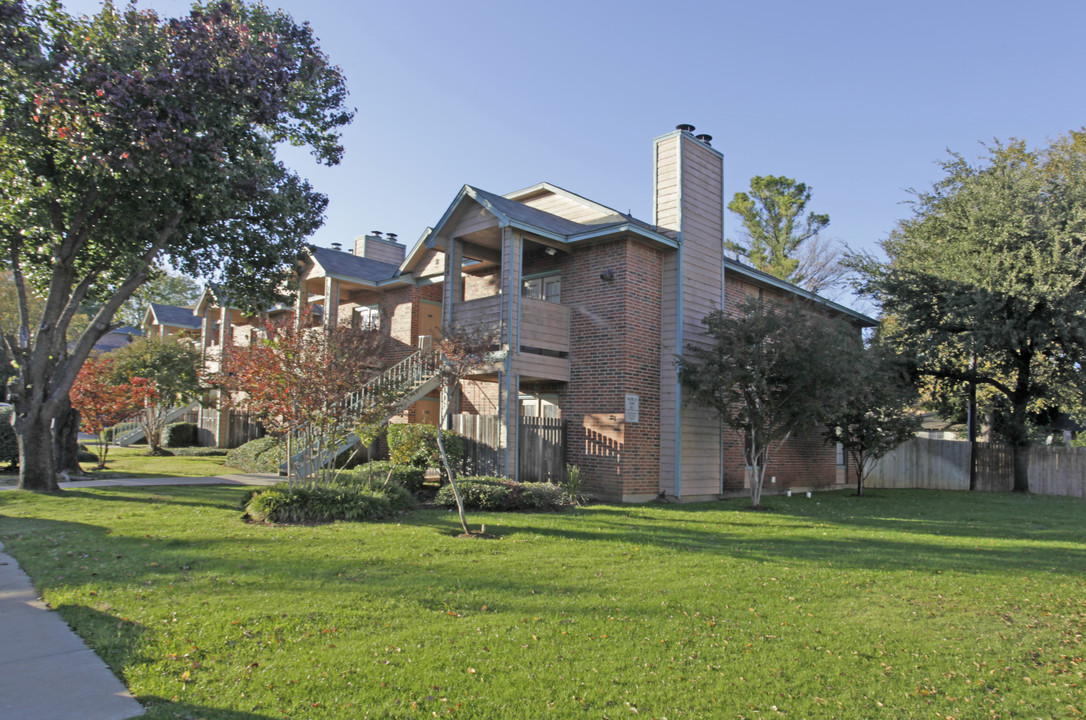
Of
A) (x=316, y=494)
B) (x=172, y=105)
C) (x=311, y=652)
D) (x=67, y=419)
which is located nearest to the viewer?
(x=311, y=652)

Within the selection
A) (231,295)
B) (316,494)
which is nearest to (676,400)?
(316,494)

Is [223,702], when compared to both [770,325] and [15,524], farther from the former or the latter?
[770,325]

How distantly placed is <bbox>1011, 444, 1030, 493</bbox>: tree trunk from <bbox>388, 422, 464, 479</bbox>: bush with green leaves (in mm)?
18736

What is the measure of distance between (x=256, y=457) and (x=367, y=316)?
5.78 meters

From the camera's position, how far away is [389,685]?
435 centimetres

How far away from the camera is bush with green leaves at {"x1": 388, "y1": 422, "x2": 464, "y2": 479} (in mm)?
15047

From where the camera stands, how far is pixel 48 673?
14.4ft

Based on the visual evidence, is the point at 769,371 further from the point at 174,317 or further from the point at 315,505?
the point at 174,317

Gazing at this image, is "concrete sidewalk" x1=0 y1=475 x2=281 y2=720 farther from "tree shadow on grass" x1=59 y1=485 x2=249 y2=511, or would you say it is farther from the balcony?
the balcony

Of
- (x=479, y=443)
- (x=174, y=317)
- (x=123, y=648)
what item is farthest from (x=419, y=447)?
(x=174, y=317)

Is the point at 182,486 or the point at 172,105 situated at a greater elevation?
A: the point at 172,105

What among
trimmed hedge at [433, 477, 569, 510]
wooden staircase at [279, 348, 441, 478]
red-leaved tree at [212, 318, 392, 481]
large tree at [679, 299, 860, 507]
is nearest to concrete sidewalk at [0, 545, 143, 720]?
red-leaved tree at [212, 318, 392, 481]

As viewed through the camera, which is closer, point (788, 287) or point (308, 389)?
point (308, 389)

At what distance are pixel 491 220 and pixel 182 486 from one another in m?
8.87
